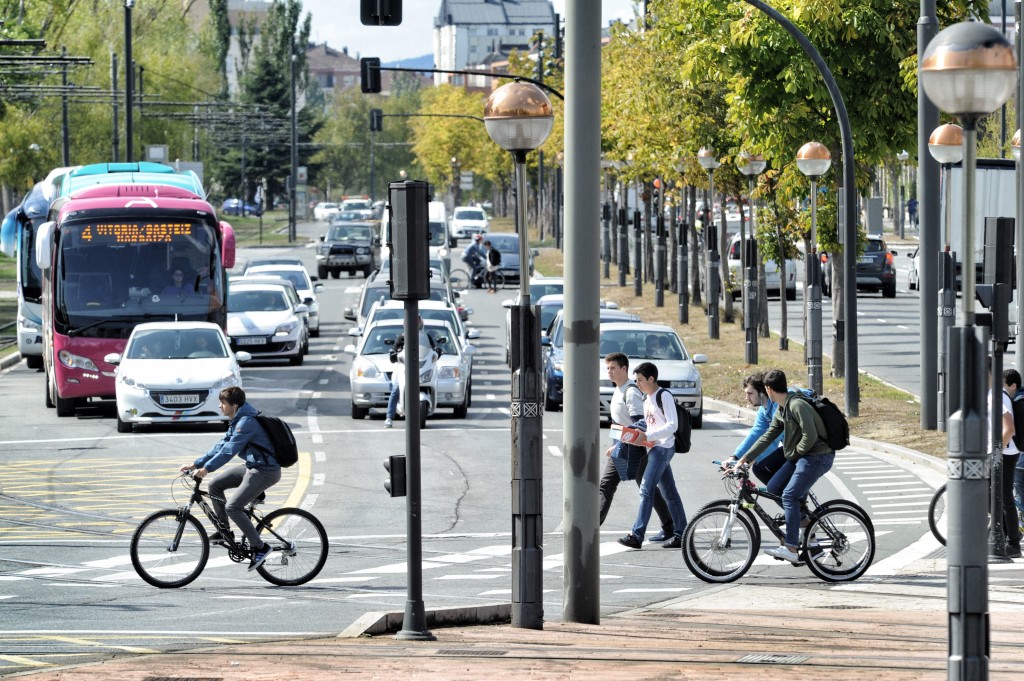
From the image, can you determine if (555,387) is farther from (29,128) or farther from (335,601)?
(29,128)

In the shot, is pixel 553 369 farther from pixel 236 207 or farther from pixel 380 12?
pixel 236 207

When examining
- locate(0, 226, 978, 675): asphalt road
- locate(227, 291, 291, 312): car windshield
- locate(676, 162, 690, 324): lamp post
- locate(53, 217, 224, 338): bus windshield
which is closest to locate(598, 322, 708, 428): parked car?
locate(0, 226, 978, 675): asphalt road

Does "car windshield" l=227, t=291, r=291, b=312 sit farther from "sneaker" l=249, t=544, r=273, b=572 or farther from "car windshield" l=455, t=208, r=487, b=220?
"car windshield" l=455, t=208, r=487, b=220

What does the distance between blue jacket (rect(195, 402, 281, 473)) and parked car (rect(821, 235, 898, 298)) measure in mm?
42413

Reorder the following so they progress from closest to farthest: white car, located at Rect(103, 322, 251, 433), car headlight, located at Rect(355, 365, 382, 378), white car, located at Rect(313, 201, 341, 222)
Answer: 1. white car, located at Rect(103, 322, 251, 433)
2. car headlight, located at Rect(355, 365, 382, 378)
3. white car, located at Rect(313, 201, 341, 222)

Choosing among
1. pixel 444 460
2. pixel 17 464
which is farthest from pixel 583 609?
pixel 17 464

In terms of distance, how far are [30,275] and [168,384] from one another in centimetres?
1125

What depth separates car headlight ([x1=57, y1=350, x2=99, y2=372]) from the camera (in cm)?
2797

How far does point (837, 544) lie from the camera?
14508mm

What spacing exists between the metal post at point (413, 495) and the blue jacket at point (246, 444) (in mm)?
2985

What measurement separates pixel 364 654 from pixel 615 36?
47.2 meters

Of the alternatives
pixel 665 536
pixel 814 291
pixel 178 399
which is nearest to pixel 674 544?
pixel 665 536

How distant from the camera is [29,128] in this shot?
7312 cm

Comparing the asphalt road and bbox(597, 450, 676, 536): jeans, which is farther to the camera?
bbox(597, 450, 676, 536): jeans
